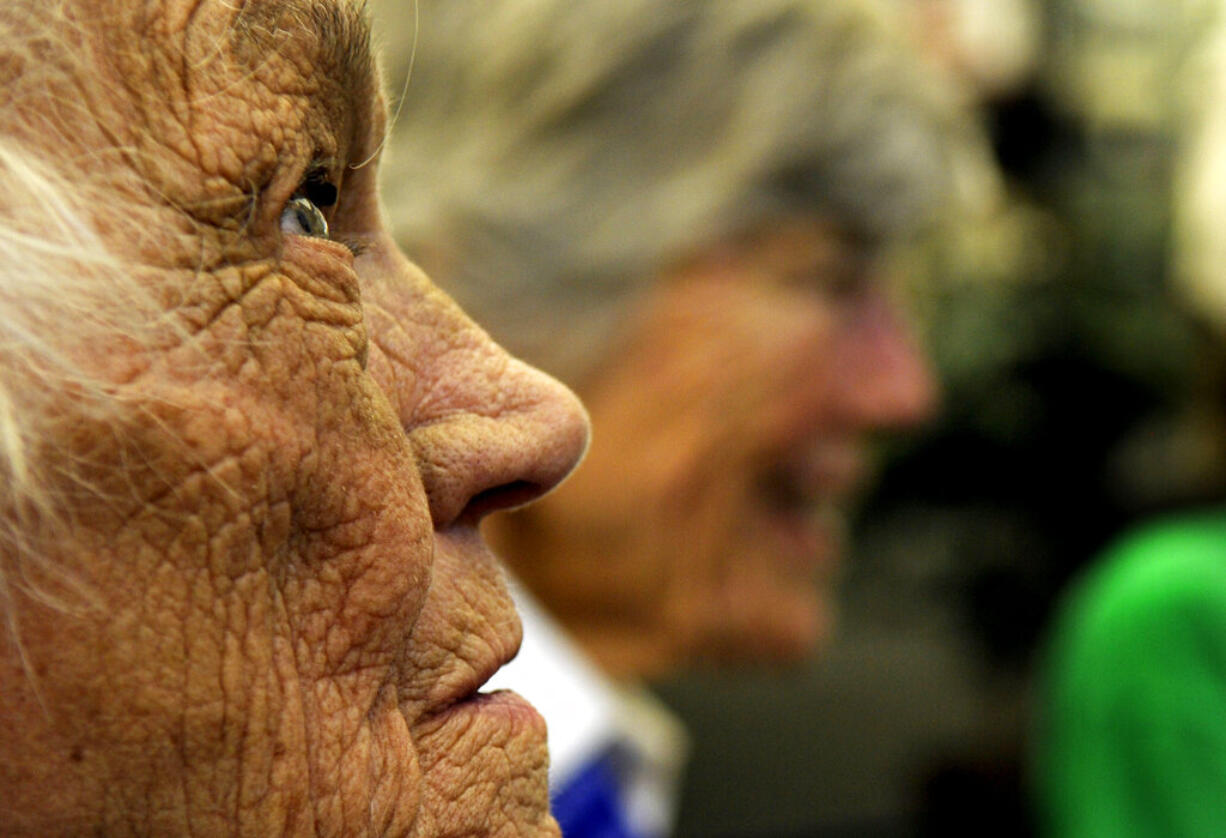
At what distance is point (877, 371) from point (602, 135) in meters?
0.72

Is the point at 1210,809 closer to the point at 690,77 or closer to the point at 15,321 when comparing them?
the point at 690,77

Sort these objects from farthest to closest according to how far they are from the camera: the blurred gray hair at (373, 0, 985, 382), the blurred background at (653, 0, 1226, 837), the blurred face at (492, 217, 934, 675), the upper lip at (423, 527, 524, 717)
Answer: the blurred background at (653, 0, 1226, 837)
the blurred face at (492, 217, 934, 675)
the blurred gray hair at (373, 0, 985, 382)
the upper lip at (423, 527, 524, 717)

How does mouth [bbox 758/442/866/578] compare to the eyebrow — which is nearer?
the eyebrow

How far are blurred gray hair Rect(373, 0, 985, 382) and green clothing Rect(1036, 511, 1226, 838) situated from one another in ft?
3.23

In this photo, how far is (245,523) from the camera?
24.6 inches

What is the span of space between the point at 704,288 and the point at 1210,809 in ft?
4.06

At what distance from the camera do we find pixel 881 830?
3768 millimetres

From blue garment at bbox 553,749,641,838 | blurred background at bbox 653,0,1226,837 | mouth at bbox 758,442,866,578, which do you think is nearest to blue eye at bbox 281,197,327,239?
blue garment at bbox 553,749,641,838

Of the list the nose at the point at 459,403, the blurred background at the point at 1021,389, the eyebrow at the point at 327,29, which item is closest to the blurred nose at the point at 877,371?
the nose at the point at 459,403

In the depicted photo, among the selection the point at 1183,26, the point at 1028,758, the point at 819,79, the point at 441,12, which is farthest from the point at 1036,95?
the point at 441,12

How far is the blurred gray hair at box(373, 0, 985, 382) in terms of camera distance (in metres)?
2.11

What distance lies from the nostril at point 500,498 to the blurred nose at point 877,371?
1689 millimetres

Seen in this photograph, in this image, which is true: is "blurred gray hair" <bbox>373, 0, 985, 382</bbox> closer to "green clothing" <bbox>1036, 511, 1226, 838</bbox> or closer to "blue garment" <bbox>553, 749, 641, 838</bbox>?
"blue garment" <bbox>553, 749, 641, 838</bbox>

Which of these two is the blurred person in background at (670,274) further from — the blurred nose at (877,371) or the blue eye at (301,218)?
the blue eye at (301,218)
